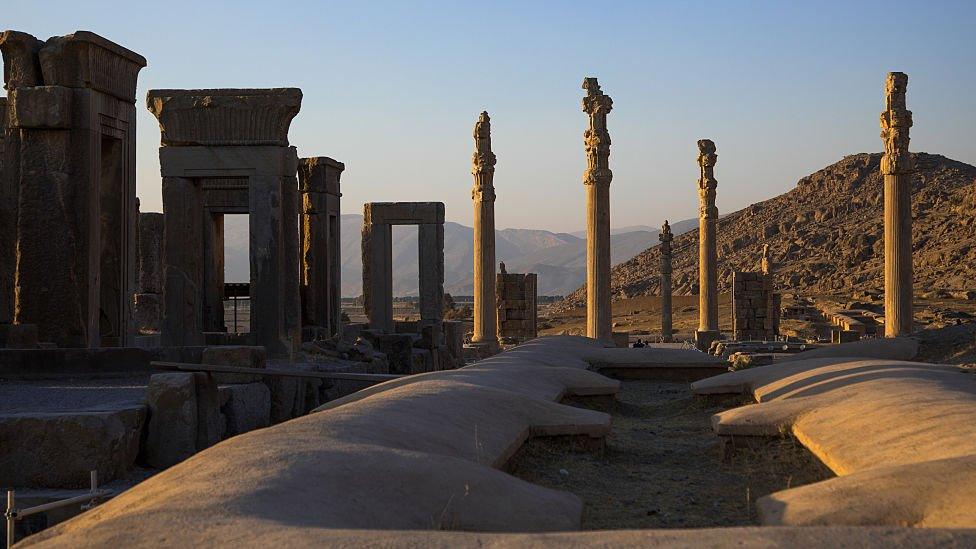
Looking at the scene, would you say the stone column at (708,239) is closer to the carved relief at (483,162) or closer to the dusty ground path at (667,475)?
the carved relief at (483,162)

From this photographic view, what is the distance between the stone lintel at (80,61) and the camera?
488 inches

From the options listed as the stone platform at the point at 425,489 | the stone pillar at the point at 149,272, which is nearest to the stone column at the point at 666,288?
the stone pillar at the point at 149,272

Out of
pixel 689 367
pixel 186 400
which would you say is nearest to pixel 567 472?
pixel 186 400

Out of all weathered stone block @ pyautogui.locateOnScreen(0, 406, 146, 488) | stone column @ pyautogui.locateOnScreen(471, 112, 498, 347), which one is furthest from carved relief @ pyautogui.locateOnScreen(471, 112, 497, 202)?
weathered stone block @ pyautogui.locateOnScreen(0, 406, 146, 488)

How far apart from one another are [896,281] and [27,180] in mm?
17459

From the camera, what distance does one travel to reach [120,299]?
13.6 metres

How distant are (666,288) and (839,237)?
3934cm

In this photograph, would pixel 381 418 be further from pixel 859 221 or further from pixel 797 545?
pixel 859 221

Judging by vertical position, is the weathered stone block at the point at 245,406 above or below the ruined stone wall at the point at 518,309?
below

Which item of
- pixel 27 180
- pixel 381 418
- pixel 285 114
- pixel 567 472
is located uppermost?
pixel 285 114

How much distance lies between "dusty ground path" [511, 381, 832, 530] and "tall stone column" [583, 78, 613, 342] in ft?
47.2

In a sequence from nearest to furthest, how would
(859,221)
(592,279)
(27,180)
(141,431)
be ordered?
(141,431), (27,180), (592,279), (859,221)

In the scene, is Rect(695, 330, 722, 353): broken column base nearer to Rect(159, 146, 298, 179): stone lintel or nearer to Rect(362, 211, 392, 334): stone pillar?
Rect(362, 211, 392, 334): stone pillar

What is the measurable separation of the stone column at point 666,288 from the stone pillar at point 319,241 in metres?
16.5
